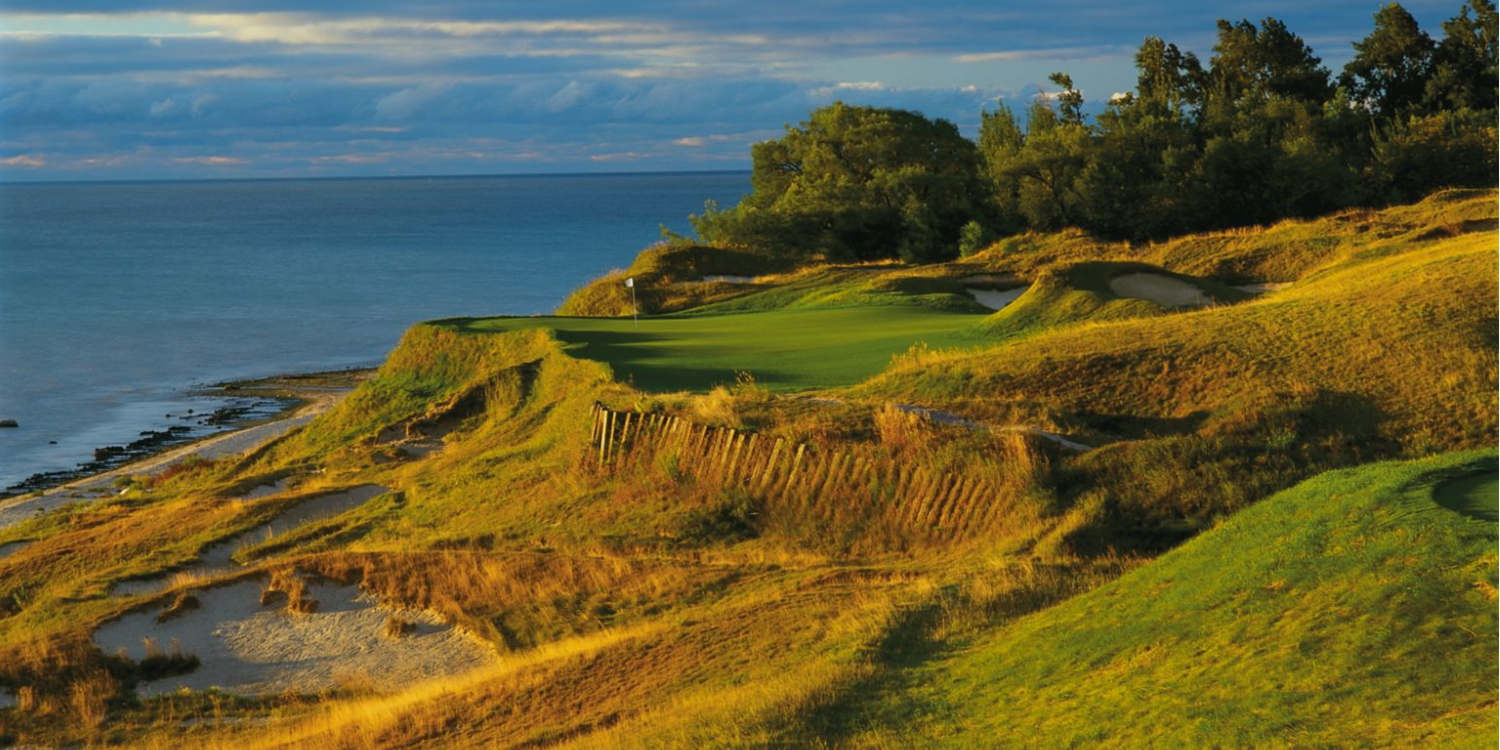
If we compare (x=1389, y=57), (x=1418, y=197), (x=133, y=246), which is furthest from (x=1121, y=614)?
(x=133, y=246)

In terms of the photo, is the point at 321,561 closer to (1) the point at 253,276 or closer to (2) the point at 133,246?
(1) the point at 253,276

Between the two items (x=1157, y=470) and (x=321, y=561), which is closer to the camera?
(x=1157, y=470)

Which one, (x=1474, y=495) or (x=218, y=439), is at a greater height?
(x=1474, y=495)

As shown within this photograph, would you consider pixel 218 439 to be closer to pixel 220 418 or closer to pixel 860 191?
pixel 220 418

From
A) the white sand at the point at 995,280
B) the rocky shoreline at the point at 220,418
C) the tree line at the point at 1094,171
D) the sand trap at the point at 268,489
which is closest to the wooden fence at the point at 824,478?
the sand trap at the point at 268,489

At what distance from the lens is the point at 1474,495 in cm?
1186

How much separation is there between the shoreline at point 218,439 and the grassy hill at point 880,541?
5.71 m

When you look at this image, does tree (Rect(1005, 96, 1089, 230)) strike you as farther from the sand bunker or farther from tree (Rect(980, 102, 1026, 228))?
the sand bunker

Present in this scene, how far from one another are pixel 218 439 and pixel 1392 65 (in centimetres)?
6508

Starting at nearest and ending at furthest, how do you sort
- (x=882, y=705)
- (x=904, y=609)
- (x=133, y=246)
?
1. (x=882, y=705)
2. (x=904, y=609)
3. (x=133, y=246)

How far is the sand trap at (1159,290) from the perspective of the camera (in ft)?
109

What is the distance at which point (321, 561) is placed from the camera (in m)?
19.0

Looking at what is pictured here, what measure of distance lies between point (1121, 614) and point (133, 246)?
15854 centimetres

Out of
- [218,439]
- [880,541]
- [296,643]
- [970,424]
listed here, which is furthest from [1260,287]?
[218,439]
